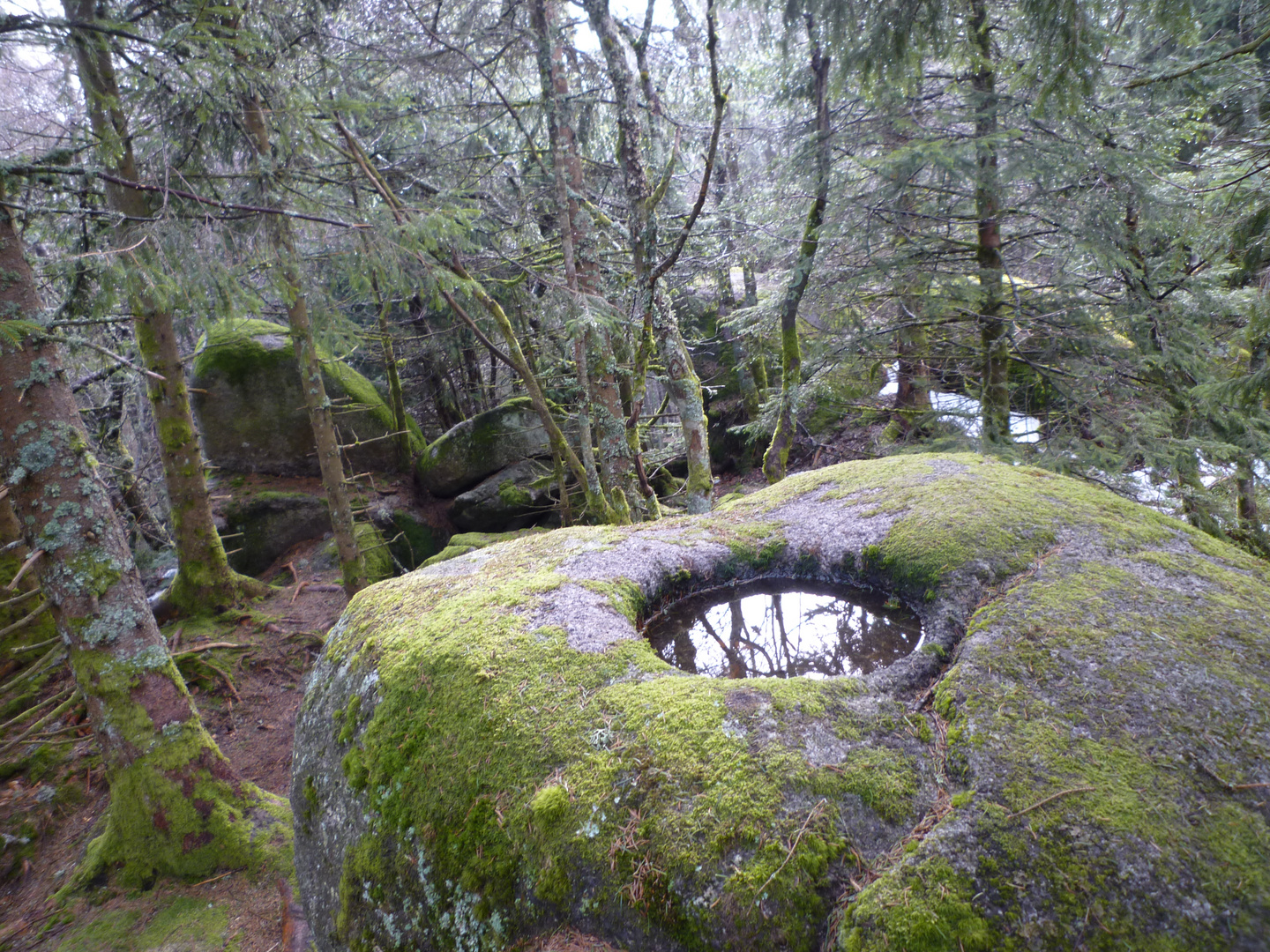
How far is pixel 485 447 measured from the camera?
36.0 feet

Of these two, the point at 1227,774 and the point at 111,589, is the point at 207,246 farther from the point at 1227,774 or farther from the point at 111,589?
the point at 1227,774

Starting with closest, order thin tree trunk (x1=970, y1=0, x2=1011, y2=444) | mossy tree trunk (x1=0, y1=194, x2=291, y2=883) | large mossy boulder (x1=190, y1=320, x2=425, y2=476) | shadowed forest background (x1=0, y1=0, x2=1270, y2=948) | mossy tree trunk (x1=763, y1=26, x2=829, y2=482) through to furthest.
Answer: mossy tree trunk (x1=0, y1=194, x2=291, y2=883)
shadowed forest background (x1=0, y1=0, x2=1270, y2=948)
thin tree trunk (x1=970, y1=0, x2=1011, y2=444)
mossy tree trunk (x1=763, y1=26, x2=829, y2=482)
large mossy boulder (x1=190, y1=320, x2=425, y2=476)

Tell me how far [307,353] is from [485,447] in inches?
200

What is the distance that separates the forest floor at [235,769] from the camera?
3.51 metres

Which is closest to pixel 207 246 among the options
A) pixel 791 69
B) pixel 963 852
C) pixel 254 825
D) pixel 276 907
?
pixel 254 825

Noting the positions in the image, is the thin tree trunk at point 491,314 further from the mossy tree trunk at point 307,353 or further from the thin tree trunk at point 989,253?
the thin tree trunk at point 989,253

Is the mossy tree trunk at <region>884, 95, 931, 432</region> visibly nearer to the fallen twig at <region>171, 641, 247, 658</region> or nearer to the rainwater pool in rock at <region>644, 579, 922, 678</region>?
the rainwater pool in rock at <region>644, 579, 922, 678</region>

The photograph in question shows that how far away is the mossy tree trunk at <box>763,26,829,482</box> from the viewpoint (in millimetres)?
6539

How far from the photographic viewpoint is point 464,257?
6.86 m

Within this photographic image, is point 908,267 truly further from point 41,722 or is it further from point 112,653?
point 41,722

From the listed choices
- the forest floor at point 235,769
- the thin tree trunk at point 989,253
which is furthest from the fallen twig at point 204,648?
the thin tree trunk at point 989,253

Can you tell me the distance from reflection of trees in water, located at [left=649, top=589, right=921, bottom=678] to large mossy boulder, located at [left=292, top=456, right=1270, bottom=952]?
197 mm

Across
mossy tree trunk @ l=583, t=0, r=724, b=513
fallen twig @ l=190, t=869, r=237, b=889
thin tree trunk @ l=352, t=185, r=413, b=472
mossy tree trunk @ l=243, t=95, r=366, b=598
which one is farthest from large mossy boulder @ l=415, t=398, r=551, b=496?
fallen twig @ l=190, t=869, r=237, b=889

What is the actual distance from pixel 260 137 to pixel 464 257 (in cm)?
219
